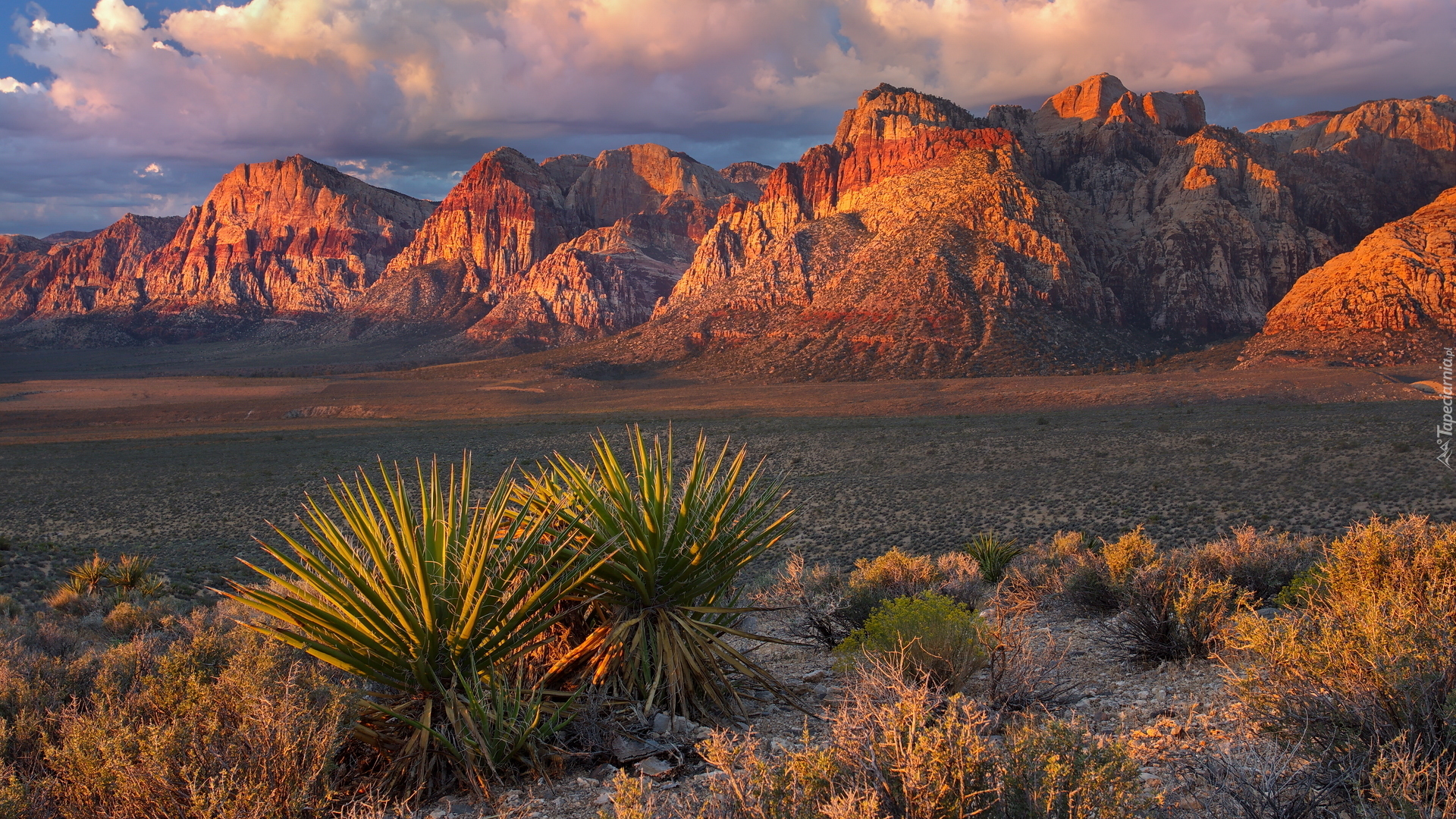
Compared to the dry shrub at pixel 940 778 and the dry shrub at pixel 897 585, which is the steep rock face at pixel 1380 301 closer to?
the dry shrub at pixel 897 585

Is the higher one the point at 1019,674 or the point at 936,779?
the point at 936,779

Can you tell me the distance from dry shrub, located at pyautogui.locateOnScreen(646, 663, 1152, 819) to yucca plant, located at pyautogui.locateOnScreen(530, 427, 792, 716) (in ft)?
5.77

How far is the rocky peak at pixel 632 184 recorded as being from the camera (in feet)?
538

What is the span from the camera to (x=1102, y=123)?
290 feet

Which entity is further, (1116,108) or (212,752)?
(1116,108)

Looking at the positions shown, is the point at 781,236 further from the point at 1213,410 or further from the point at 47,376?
the point at 47,376

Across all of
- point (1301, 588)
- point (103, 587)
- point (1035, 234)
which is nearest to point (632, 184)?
point (1035, 234)

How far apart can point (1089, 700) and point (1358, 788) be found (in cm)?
253

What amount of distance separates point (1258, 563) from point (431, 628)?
8462mm

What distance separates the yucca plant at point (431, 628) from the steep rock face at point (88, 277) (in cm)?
20185

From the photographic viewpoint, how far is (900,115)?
289ft

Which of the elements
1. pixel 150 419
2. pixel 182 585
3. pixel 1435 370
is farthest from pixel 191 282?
pixel 1435 370

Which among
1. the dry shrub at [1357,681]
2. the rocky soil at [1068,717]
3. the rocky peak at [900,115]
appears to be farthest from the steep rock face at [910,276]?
the dry shrub at [1357,681]

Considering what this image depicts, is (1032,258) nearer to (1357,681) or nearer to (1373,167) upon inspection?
(1373,167)
